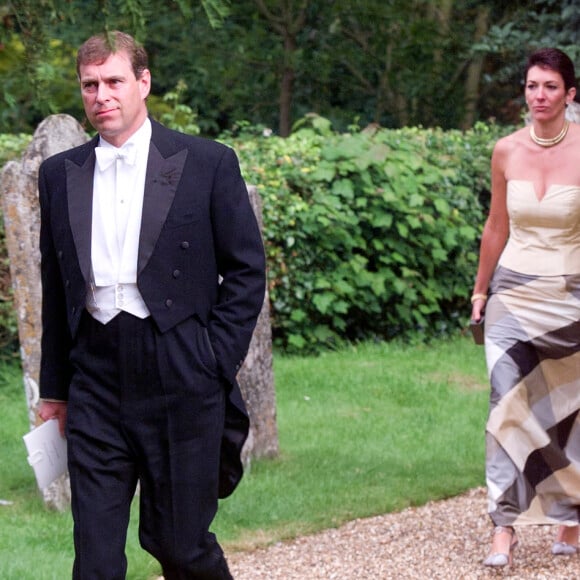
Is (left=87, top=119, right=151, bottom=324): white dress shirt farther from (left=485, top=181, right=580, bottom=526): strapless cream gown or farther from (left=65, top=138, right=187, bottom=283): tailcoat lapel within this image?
(left=485, top=181, right=580, bottom=526): strapless cream gown

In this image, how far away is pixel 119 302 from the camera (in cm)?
401

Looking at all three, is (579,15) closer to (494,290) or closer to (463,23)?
(463,23)

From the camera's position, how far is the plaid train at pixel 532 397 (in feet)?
19.0

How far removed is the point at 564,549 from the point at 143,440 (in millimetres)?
2480

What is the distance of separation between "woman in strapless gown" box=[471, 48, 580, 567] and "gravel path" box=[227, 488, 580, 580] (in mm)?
174

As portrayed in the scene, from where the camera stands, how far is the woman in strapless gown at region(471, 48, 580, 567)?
5801mm

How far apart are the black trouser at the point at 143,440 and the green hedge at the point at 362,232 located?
595cm

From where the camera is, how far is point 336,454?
25.1ft

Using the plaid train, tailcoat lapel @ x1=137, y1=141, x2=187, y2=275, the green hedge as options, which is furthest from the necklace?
the green hedge

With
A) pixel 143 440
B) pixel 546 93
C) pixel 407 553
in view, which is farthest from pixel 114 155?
pixel 407 553

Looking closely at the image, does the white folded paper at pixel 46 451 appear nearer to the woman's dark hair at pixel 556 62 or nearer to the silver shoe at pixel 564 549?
the silver shoe at pixel 564 549

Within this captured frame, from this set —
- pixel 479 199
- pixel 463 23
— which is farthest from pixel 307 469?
pixel 463 23

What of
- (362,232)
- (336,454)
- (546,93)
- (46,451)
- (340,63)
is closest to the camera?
(46,451)

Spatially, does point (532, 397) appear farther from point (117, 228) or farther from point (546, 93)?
point (117, 228)
